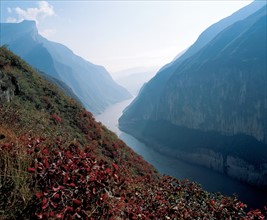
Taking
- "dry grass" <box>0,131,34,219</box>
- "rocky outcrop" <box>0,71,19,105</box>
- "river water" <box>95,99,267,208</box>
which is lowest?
"river water" <box>95,99,267,208</box>

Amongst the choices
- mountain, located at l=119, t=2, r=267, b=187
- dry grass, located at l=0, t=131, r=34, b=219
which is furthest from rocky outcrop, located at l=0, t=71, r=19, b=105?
mountain, located at l=119, t=2, r=267, b=187

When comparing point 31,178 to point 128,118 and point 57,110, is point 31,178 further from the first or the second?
point 128,118

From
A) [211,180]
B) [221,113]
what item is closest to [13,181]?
[211,180]

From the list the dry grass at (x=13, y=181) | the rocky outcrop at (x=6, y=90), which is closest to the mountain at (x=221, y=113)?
the rocky outcrop at (x=6, y=90)

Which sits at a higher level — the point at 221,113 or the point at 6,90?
the point at 6,90

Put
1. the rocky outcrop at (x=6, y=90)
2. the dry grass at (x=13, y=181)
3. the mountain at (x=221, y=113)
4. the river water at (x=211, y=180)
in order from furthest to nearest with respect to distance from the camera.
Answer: the mountain at (x=221, y=113)
the river water at (x=211, y=180)
the rocky outcrop at (x=6, y=90)
the dry grass at (x=13, y=181)

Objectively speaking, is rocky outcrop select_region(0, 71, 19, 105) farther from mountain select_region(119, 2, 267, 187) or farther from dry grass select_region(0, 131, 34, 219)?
mountain select_region(119, 2, 267, 187)

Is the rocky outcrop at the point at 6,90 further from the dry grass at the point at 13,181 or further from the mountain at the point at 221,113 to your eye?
the mountain at the point at 221,113

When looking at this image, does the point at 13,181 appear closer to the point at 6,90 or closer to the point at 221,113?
the point at 6,90

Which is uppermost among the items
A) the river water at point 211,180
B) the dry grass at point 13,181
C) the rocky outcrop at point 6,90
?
the rocky outcrop at point 6,90
